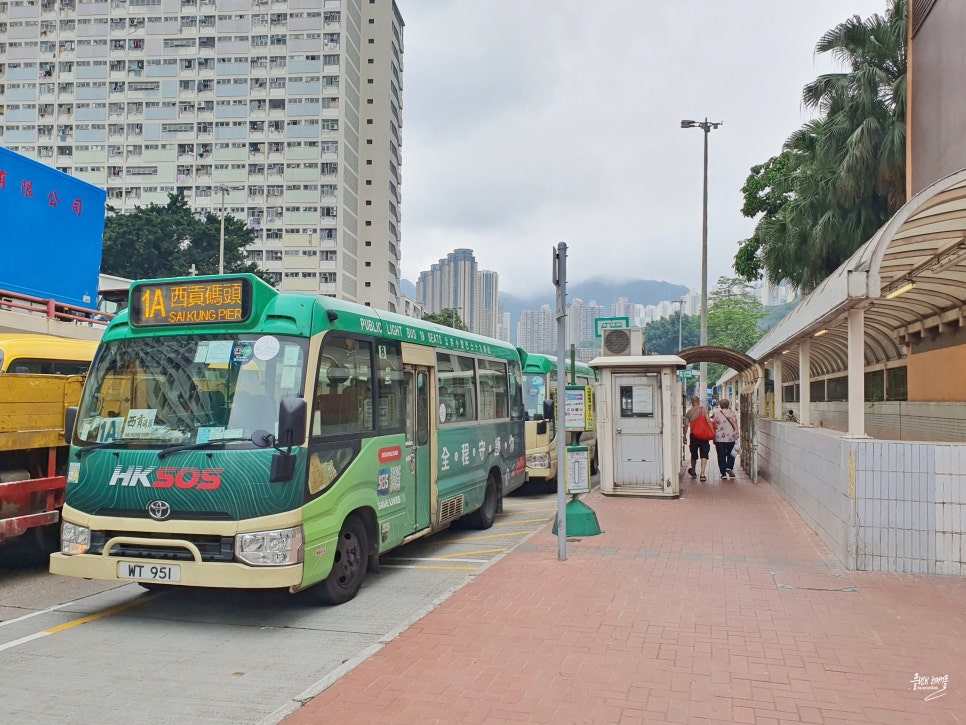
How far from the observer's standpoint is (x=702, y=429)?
644 inches

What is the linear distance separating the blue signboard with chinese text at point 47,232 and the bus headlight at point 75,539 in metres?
8.72

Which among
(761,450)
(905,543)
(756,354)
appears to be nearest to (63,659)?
(905,543)

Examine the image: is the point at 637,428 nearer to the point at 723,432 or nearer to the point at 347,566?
the point at 723,432

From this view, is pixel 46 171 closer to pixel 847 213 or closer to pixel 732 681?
pixel 732 681

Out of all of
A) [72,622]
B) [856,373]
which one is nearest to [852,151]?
[856,373]

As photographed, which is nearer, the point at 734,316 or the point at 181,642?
the point at 181,642

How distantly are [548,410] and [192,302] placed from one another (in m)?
9.38

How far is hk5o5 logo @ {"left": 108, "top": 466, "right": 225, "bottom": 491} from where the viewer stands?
231 inches

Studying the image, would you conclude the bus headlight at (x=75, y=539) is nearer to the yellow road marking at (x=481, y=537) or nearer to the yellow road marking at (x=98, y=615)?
the yellow road marking at (x=98, y=615)

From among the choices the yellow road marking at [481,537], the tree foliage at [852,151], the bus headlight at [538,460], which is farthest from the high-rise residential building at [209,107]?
the yellow road marking at [481,537]

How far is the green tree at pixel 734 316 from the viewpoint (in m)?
55.2

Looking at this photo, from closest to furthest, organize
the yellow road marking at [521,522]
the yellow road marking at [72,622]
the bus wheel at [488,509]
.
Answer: the yellow road marking at [72,622]
the bus wheel at [488,509]
the yellow road marking at [521,522]

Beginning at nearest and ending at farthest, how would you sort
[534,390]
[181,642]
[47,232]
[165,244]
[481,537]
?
1. [181,642]
2. [481,537]
3. [47,232]
4. [534,390]
5. [165,244]

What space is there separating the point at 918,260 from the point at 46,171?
13733 millimetres
